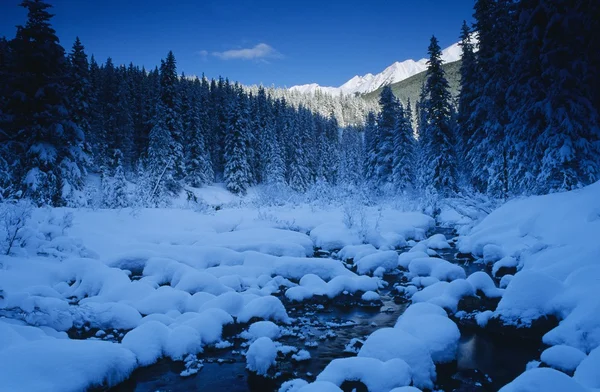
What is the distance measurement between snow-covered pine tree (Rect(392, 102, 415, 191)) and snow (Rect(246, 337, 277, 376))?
29.4 m

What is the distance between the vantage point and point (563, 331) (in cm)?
502

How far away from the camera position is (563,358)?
14.5 feet

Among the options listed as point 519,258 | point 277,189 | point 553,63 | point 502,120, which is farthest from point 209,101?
point 519,258

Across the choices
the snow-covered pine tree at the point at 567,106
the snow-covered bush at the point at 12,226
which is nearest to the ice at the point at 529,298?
the snow-covered pine tree at the point at 567,106

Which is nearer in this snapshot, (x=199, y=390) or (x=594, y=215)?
(x=199, y=390)

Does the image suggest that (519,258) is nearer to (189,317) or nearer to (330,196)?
(189,317)

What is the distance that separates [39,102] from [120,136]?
74.4ft

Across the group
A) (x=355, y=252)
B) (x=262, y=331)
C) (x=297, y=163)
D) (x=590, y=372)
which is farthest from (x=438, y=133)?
(x=297, y=163)

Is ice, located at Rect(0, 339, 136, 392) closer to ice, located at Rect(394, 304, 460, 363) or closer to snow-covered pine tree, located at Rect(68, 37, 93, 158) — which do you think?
ice, located at Rect(394, 304, 460, 363)

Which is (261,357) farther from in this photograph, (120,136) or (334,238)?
(120,136)

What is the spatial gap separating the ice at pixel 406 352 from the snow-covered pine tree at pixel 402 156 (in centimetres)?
2896

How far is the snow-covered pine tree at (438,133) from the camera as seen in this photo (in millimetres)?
25953

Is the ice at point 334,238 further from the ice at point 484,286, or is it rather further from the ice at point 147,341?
the ice at point 147,341

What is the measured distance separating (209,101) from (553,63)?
2113 inches
